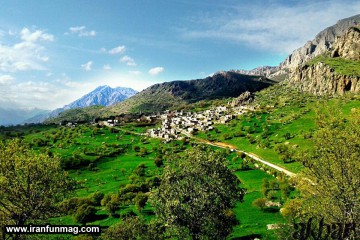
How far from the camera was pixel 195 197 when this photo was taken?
40.0 meters

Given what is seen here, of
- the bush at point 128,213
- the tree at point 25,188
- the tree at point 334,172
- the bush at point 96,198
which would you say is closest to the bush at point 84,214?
the bush at point 128,213

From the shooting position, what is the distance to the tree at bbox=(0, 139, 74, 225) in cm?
4116

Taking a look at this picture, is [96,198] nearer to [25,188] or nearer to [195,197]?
[25,188]

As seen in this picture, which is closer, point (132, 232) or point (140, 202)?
point (132, 232)

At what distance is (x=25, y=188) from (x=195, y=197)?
2317 centimetres

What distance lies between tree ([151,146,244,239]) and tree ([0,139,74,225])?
15094 millimetres

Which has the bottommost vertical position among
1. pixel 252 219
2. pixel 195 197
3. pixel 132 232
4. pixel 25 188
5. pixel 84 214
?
pixel 252 219

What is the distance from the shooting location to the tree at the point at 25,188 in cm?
4116

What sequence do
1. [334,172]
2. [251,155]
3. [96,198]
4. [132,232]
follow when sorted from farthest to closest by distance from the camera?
1. [251,155]
2. [96,198]
3. [132,232]
4. [334,172]

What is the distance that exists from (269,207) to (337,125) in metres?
30.1

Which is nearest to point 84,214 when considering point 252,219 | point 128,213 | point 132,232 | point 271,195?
point 128,213

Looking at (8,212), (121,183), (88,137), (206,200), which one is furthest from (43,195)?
(88,137)

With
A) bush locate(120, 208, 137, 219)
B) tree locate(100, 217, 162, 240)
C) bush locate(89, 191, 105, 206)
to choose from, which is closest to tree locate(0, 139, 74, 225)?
tree locate(100, 217, 162, 240)

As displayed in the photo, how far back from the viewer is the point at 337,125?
41.5 metres
